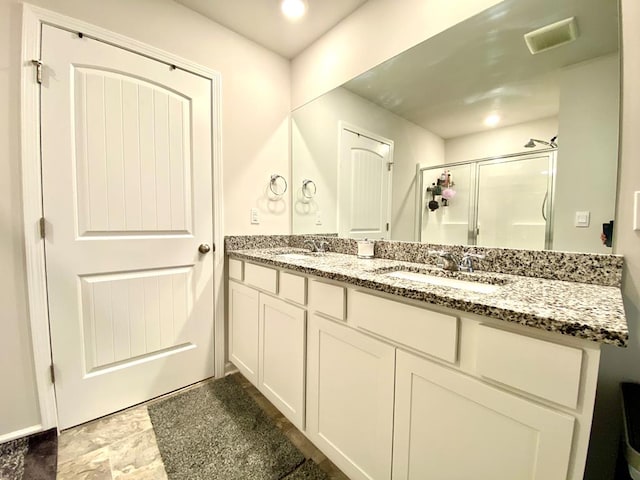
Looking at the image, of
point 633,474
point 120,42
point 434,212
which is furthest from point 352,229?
point 120,42

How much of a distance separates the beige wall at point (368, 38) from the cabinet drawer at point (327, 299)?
4.41 ft

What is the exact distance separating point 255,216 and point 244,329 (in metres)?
0.82

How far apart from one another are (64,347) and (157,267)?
0.56 meters

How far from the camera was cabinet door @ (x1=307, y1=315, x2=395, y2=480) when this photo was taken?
94 cm

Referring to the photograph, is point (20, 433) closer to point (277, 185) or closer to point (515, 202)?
point (277, 185)

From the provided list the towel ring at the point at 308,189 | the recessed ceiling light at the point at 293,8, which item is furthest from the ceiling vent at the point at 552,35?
the towel ring at the point at 308,189

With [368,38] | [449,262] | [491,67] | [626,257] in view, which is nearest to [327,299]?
[449,262]

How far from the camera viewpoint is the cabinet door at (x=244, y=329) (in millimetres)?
1631

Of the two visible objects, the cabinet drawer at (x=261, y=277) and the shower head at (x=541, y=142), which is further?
the cabinet drawer at (x=261, y=277)

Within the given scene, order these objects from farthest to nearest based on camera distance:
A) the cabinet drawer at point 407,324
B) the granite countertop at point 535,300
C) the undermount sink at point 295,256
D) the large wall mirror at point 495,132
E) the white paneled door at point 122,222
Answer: the undermount sink at point 295,256, the white paneled door at point 122,222, the large wall mirror at point 495,132, the cabinet drawer at point 407,324, the granite countertop at point 535,300

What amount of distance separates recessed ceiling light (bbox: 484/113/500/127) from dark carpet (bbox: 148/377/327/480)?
1739 mm

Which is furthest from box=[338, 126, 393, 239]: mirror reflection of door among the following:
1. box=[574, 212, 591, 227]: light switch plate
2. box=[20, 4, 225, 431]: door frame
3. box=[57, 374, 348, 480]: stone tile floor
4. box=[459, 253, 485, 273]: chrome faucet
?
box=[20, 4, 225, 431]: door frame

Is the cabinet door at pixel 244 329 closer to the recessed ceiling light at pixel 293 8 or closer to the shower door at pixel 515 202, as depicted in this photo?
the shower door at pixel 515 202

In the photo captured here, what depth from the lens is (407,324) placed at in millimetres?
856
